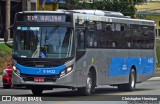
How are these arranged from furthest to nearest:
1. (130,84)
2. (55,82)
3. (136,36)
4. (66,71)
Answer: (136,36) → (130,84) → (66,71) → (55,82)

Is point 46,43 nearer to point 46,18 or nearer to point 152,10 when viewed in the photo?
point 46,18

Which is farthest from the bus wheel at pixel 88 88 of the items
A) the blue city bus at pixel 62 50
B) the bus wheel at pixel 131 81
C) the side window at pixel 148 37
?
the side window at pixel 148 37

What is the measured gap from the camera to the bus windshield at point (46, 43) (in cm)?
2194

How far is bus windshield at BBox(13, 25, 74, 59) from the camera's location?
2194 cm

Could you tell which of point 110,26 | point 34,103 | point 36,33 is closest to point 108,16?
point 110,26

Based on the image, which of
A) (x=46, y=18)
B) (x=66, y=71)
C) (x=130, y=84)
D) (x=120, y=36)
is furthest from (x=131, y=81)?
(x=46, y=18)

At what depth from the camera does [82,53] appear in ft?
75.0

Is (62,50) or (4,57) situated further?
(4,57)

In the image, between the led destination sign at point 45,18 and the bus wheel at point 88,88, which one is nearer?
the led destination sign at point 45,18

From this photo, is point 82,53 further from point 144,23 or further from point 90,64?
point 144,23

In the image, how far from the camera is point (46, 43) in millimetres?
21938

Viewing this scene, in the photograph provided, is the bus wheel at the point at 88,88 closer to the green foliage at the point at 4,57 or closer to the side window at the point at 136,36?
the side window at the point at 136,36

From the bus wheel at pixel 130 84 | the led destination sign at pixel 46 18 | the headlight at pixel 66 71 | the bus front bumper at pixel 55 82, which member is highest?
the led destination sign at pixel 46 18

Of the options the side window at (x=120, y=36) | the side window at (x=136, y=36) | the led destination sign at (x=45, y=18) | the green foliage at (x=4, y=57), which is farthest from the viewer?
the green foliage at (x=4, y=57)
